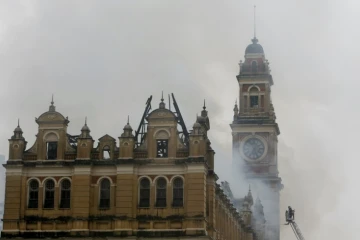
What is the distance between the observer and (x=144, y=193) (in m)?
66.4

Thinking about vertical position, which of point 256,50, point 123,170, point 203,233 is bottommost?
point 203,233

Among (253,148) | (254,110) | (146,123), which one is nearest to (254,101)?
(254,110)

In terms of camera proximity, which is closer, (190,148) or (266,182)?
(190,148)

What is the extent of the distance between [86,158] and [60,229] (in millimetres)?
5561

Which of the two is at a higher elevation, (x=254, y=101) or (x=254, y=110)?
(x=254, y=101)

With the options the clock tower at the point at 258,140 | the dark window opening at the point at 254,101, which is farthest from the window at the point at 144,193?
the dark window opening at the point at 254,101

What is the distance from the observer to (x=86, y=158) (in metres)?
66.9

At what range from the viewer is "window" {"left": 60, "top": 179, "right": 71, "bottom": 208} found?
220 ft

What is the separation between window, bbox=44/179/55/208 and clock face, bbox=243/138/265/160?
6776cm

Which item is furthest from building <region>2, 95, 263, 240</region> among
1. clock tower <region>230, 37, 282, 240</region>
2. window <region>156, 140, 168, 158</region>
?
clock tower <region>230, 37, 282, 240</region>

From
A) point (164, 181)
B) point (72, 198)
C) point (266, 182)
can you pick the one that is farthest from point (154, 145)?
point (266, 182)

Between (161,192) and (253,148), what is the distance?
67926mm

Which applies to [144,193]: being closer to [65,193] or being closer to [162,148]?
[162,148]

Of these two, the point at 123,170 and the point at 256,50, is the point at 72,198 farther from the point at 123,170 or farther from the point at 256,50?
the point at 256,50
